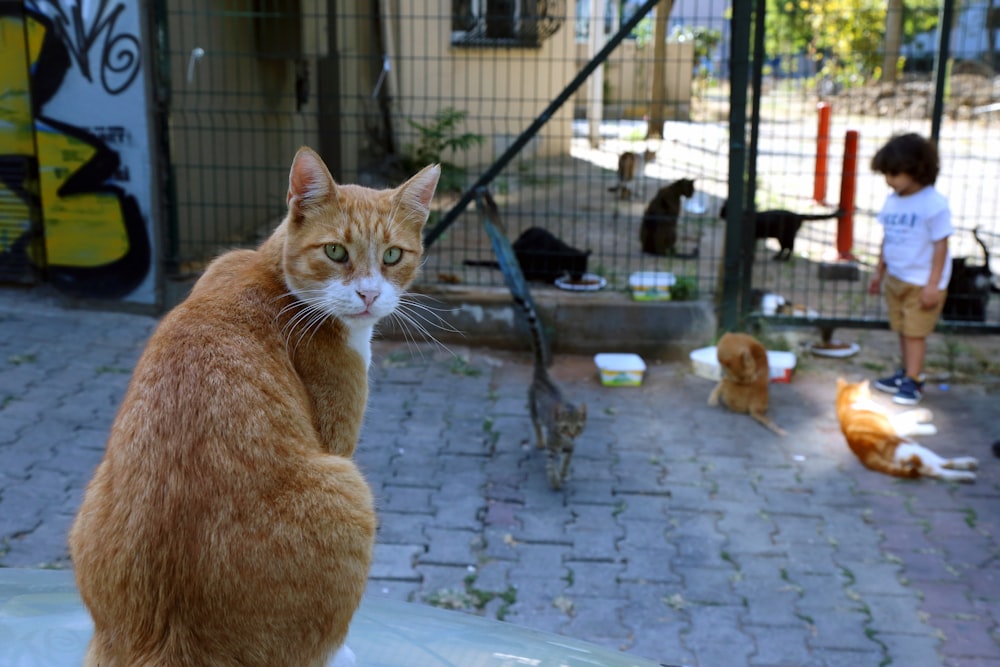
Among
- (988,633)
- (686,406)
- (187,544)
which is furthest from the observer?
(686,406)

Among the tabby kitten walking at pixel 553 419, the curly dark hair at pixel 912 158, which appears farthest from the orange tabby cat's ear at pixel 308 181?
the curly dark hair at pixel 912 158

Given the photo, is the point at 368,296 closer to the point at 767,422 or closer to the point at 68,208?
the point at 767,422

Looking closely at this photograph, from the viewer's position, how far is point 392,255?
2885 mm

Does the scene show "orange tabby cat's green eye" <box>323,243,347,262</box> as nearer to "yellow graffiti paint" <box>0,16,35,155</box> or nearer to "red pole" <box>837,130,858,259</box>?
"yellow graffiti paint" <box>0,16,35,155</box>

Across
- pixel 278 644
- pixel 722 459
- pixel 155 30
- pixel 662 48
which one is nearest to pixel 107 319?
pixel 155 30

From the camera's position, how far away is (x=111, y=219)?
7.66 meters

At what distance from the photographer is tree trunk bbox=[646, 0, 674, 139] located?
348 inches

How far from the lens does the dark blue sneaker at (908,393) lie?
21.6 feet

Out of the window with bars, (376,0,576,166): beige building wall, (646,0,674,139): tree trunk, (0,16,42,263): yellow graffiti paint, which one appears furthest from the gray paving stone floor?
(376,0,576,166): beige building wall

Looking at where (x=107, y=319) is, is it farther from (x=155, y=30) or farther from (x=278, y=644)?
(x=278, y=644)

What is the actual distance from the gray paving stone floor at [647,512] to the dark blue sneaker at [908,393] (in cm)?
13

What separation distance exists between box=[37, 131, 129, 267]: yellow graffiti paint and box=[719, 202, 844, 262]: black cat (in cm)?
486

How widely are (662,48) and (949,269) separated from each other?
580 centimetres

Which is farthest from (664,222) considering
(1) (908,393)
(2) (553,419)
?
(2) (553,419)
